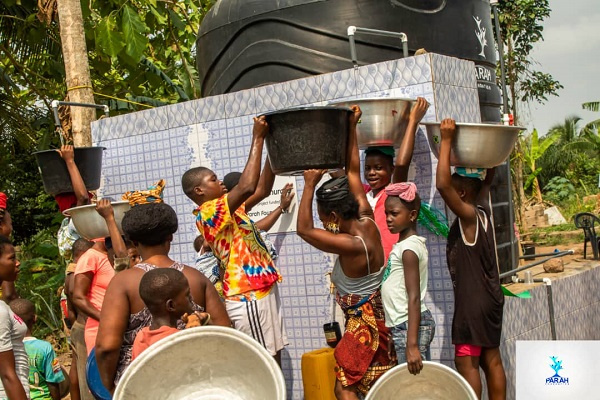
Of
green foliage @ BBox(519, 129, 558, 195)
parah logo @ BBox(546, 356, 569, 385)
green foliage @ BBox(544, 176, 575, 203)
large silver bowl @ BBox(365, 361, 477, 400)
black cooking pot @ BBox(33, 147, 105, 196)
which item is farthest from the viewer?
green foliage @ BBox(544, 176, 575, 203)

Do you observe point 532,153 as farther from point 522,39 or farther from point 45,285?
point 45,285

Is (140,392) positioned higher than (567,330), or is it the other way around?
(140,392)

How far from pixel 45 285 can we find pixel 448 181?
741cm

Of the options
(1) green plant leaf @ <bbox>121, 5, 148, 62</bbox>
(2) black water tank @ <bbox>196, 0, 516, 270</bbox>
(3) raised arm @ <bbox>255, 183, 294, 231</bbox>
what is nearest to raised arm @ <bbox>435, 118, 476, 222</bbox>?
(3) raised arm @ <bbox>255, 183, 294, 231</bbox>

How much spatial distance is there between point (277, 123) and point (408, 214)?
0.86 m

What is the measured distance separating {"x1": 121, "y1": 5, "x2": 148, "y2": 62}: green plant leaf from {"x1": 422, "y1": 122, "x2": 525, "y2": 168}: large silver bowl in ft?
12.6

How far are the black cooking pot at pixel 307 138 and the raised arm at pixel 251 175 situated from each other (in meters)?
0.06

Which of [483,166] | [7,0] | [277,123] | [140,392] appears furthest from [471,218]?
[7,0]

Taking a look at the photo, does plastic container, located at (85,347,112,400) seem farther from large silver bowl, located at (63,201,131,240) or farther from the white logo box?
the white logo box

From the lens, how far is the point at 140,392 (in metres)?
3.17

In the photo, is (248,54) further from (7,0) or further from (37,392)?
(7,0)

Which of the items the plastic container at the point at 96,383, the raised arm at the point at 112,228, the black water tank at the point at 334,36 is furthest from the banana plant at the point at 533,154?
the plastic container at the point at 96,383

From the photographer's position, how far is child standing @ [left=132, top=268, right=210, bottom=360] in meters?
3.31

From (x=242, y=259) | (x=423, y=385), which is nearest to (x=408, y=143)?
(x=242, y=259)
